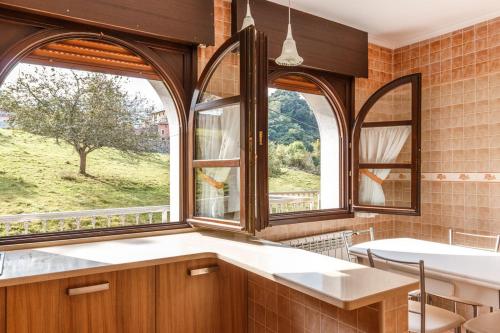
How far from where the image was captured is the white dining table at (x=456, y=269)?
1.78 m

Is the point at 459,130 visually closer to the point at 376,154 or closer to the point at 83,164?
the point at 376,154

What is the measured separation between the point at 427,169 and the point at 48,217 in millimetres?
4237

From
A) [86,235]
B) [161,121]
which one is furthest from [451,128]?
[161,121]

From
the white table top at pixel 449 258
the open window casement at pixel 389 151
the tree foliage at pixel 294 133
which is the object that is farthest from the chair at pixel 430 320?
the tree foliage at pixel 294 133

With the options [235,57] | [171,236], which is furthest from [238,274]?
[235,57]

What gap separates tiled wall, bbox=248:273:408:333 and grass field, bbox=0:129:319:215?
4.91 metres

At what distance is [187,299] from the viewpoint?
1.84 m

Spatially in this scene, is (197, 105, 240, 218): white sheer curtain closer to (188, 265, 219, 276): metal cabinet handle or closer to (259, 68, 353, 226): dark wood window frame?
(188, 265, 219, 276): metal cabinet handle

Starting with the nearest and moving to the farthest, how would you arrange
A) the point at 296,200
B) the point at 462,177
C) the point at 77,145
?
the point at 462,177 → the point at 296,200 → the point at 77,145

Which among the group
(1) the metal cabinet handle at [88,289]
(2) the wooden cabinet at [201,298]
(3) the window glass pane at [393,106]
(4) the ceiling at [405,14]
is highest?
(4) the ceiling at [405,14]

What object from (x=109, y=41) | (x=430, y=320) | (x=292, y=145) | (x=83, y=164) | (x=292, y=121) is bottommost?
(x=430, y=320)

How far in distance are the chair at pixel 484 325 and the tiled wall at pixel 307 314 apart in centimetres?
90

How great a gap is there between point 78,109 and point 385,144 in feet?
15.4

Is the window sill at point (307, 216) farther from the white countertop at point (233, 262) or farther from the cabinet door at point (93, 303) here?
the cabinet door at point (93, 303)
